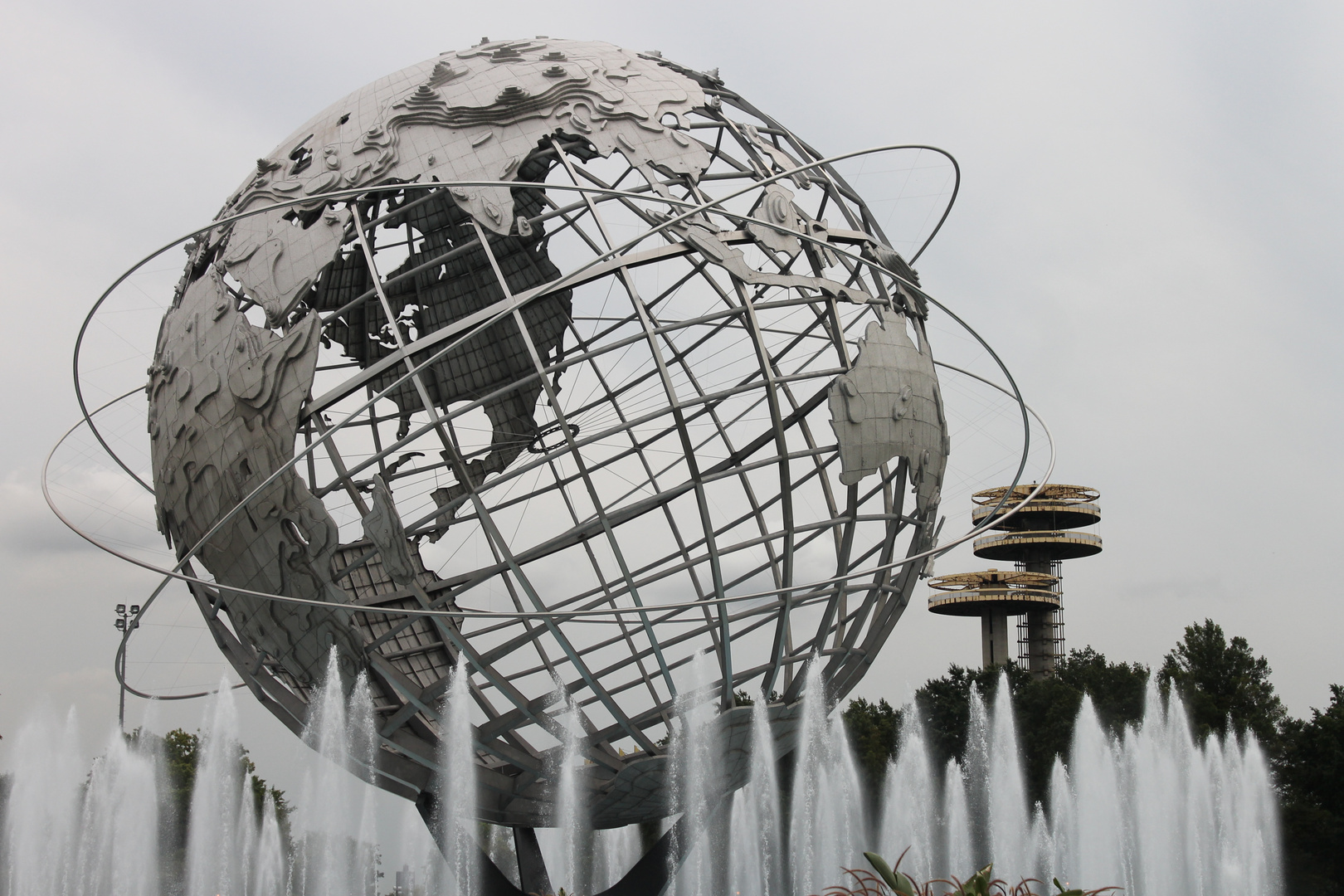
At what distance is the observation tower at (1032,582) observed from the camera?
4519cm

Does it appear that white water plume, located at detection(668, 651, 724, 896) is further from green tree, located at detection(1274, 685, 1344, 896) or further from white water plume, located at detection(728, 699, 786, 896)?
green tree, located at detection(1274, 685, 1344, 896)

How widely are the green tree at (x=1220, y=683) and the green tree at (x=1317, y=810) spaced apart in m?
2.98

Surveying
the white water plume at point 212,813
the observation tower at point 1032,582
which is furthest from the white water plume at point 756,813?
the observation tower at point 1032,582

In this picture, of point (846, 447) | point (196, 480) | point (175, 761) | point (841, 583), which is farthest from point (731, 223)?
point (175, 761)

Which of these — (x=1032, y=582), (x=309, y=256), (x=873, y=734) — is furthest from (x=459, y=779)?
(x=1032, y=582)

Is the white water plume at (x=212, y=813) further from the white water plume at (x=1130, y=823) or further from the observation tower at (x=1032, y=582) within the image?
the observation tower at (x=1032, y=582)

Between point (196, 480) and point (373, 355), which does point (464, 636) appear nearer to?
point (196, 480)

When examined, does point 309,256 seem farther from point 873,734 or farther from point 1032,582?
point 1032,582

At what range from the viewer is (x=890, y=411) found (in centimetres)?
1136

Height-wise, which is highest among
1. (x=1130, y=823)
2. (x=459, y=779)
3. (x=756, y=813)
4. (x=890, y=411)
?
(x=890, y=411)

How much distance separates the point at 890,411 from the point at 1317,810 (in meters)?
17.1

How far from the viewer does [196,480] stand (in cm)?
1095

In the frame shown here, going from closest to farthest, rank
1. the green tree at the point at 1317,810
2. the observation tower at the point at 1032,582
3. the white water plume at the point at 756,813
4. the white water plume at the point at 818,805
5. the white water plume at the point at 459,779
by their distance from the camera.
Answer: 1. the white water plume at the point at 459,779
2. the white water plume at the point at 756,813
3. the white water plume at the point at 818,805
4. the green tree at the point at 1317,810
5. the observation tower at the point at 1032,582

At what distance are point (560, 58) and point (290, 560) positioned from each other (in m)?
5.46
